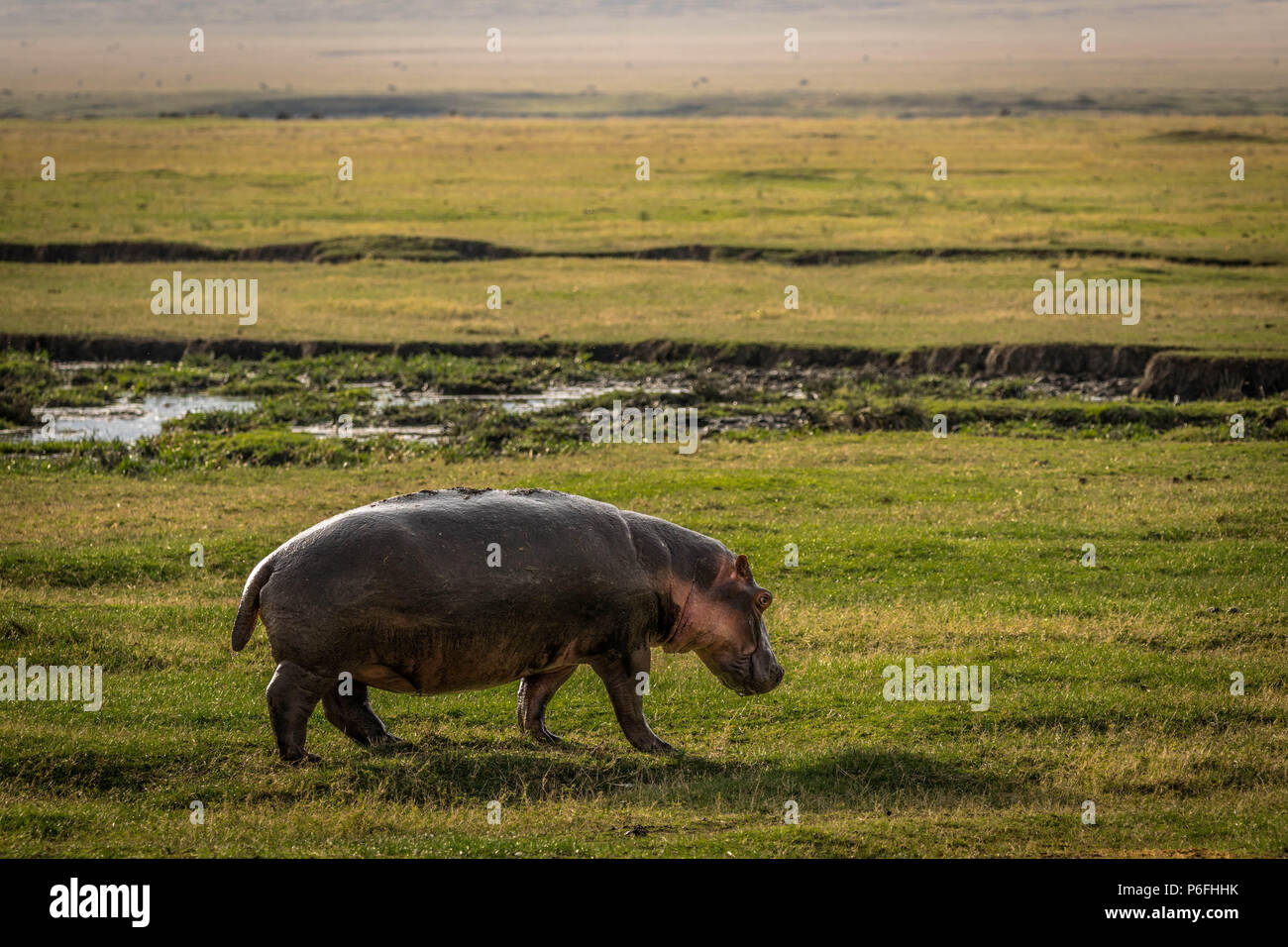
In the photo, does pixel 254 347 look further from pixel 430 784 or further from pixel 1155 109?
pixel 1155 109

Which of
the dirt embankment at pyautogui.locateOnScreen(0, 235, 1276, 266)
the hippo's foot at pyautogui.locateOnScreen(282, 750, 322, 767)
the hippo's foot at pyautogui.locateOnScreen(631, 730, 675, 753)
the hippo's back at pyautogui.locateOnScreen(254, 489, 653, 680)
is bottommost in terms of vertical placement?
the hippo's foot at pyautogui.locateOnScreen(631, 730, 675, 753)

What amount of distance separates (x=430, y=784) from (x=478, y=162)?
64.7 meters

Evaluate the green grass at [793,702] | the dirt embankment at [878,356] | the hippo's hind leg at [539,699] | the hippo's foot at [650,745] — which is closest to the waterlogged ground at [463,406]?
the dirt embankment at [878,356]

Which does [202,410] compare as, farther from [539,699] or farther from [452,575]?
[452,575]

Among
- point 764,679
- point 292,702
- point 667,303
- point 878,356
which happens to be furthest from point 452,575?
point 667,303

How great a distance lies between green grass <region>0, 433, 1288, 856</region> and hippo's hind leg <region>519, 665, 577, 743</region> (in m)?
0.24

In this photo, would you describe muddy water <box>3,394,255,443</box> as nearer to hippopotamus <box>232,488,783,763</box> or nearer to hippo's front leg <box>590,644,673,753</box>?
hippopotamus <box>232,488,783,763</box>

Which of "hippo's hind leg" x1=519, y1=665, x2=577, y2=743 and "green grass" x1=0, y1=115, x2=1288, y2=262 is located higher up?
"green grass" x1=0, y1=115, x2=1288, y2=262

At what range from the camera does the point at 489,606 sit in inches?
414

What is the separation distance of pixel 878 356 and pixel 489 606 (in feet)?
73.3

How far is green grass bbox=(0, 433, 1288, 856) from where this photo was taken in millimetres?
9453

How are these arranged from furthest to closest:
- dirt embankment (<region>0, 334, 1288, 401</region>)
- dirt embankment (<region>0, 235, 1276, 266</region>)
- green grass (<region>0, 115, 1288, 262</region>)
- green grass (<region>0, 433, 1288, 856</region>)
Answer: green grass (<region>0, 115, 1288, 262</region>) → dirt embankment (<region>0, 235, 1276, 266</region>) → dirt embankment (<region>0, 334, 1288, 401</region>) → green grass (<region>0, 433, 1288, 856</region>)

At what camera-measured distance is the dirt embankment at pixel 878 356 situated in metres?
28.3

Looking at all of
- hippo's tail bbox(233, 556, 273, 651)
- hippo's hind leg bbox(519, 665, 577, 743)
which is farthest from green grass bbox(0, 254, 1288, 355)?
hippo's tail bbox(233, 556, 273, 651)
